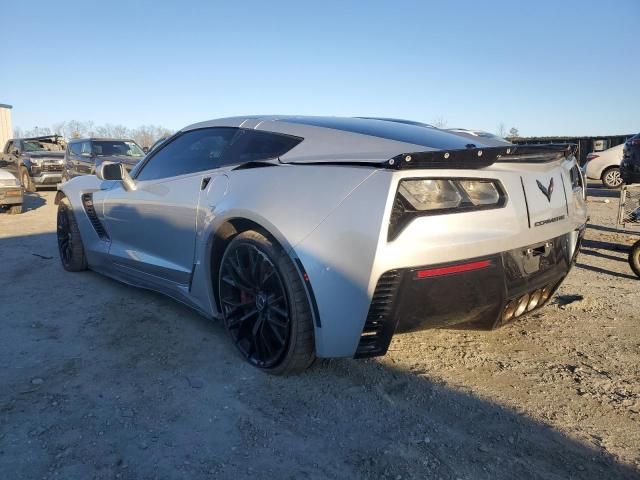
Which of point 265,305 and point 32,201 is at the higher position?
point 265,305

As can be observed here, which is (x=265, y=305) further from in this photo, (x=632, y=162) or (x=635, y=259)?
(x=632, y=162)

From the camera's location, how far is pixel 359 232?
219 centimetres

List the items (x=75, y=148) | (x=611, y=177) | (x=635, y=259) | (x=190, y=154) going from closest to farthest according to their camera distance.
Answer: (x=190, y=154), (x=635, y=259), (x=75, y=148), (x=611, y=177)

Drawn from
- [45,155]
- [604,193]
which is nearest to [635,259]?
[604,193]

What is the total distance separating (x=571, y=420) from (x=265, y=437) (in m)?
1.39

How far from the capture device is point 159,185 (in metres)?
3.55

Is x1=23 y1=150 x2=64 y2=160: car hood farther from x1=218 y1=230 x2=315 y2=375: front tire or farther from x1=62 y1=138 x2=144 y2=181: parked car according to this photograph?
x1=218 y1=230 x2=315 y2=375: front tire

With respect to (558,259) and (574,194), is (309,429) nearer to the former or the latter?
(558,259)

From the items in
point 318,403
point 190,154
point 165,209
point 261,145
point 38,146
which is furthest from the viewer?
point 38,146

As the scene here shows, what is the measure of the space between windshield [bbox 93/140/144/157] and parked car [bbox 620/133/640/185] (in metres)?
10.6

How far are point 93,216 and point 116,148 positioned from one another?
28.8 feet

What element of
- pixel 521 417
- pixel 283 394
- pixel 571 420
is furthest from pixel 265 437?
pixel 571 420

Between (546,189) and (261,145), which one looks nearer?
(546,189)

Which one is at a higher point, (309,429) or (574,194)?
(574,194)
